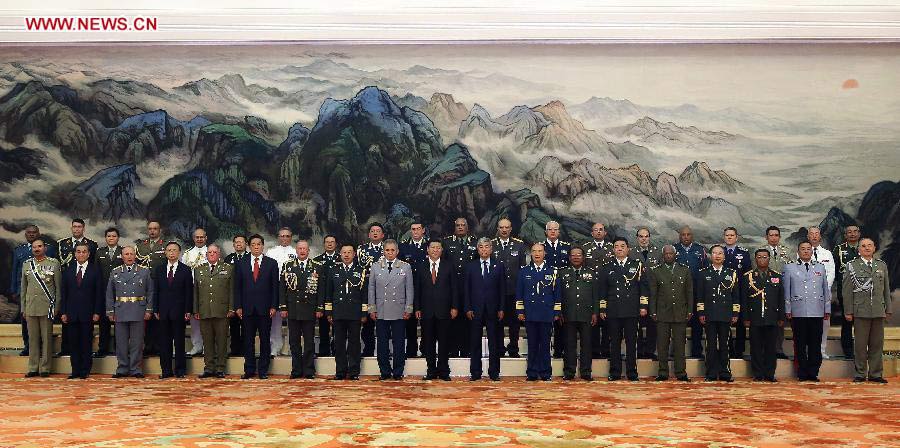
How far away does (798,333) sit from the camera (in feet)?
36.1

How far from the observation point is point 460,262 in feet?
38.8

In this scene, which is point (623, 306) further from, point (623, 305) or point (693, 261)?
point (693, 261)

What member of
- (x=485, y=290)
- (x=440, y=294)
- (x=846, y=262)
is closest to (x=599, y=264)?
(x=485, y=290)

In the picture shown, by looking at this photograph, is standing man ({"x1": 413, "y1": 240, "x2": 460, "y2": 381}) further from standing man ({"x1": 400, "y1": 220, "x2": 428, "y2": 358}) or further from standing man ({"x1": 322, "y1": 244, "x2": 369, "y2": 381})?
standing man ({"x1": 322, "y1": 244, "x2": 369, "y2": 381})

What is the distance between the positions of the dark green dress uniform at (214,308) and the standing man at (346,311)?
1061 millimetres

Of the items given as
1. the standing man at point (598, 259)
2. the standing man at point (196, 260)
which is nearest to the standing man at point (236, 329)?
the standing man at point (196, 260)

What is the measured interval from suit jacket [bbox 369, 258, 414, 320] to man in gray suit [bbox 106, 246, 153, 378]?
237 centimetres

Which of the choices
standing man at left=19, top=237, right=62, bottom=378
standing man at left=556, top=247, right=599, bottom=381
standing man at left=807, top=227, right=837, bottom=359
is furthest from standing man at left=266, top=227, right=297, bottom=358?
standing man at left=807, top=227, right=837, bottom=359

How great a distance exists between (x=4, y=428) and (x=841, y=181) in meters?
10.2

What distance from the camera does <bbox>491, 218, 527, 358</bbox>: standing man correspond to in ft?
37.9

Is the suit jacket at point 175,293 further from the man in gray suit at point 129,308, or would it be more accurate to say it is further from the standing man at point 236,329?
the standing man at point 236,329
